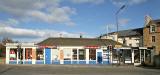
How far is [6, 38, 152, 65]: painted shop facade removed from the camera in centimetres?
2678

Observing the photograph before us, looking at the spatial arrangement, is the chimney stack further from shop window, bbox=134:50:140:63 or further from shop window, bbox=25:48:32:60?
shop window, bbox=25:48:32:60

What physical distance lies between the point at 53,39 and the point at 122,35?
34.8 m

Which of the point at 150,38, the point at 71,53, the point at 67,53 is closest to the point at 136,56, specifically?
the point at 71,53

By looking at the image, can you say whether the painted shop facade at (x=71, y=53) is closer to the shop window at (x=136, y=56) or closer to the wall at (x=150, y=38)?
the shop window at (x=136, y=56)

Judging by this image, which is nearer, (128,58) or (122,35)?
(128,58)

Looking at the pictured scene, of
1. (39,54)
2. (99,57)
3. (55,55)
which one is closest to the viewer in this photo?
(39,54)

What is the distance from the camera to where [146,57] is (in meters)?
30.2

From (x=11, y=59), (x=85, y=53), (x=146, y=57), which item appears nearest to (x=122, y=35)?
(x=146, y=57)

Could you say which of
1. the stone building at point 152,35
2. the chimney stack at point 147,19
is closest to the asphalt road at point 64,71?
the stone building at point 152,35

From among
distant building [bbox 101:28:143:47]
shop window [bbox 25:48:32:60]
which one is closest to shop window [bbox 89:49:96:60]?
shop window [bbox 25:48:32:60]

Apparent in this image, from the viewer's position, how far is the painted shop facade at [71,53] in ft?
87.9

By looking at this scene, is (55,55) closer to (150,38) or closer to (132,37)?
(150,38)

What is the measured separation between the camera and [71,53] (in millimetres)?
28000

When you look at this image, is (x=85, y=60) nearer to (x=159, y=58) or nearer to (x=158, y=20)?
(x=159, y=58)
